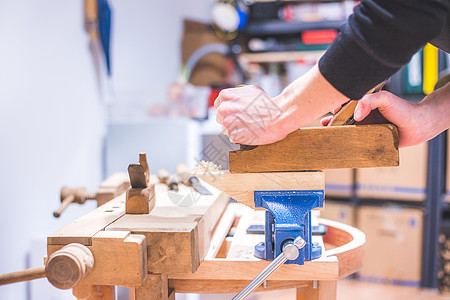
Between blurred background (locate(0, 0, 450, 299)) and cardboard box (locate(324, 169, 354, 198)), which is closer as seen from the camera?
blurred background (locate(0, 0, 450, 299))

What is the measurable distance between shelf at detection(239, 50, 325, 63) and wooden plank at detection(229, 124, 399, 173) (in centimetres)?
254

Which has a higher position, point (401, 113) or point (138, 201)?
point (401, 113)

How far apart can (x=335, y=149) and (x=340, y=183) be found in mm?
2105

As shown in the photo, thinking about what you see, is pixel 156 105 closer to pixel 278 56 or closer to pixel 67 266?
pixel 278 56

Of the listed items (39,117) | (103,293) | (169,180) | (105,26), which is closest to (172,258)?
(103,293)

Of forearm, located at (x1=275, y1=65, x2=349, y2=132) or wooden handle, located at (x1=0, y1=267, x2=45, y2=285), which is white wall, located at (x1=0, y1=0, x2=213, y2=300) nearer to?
wooden handle, located at (x1=0, y1=267, x2=45, y2=285)

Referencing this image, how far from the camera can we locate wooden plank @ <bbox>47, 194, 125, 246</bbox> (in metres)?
0.76

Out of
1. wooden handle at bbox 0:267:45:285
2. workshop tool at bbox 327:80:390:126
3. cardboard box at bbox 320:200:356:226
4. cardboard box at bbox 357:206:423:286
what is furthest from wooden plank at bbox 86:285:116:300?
cardboard box at bbox 357:206:423:286

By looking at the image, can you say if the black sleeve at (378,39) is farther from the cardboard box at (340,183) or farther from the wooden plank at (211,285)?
the cardboard box at (340,183)

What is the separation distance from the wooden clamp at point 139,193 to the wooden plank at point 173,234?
0.8 inches

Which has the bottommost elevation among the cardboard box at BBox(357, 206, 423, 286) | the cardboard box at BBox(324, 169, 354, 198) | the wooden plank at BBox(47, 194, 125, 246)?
the cardboard box at BBox(357, 206, 423, 286)

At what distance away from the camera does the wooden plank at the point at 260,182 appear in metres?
0.81

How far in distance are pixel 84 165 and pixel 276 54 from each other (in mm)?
2012

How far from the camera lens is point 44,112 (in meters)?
1.56
